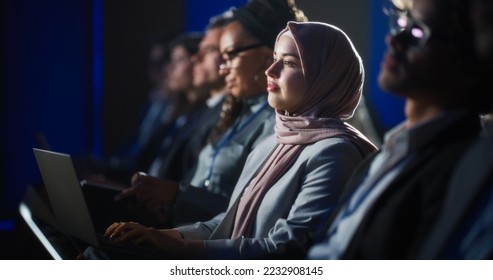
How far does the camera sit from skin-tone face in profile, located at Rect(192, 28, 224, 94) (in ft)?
12.4

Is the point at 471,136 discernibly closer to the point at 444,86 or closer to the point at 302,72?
the point at 444,86

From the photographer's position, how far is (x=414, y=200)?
176cm

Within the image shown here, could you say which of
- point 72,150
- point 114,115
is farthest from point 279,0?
point 114,115

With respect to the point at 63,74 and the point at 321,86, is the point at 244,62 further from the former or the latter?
the point at 63,74

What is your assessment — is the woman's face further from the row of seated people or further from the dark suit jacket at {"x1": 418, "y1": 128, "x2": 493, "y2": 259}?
the dark suit jacket at {"x1": 418, "y1": 128, "x2": 493, "y2": 259}

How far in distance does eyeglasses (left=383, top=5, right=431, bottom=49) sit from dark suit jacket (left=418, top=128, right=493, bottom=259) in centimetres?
25

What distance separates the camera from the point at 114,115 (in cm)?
499

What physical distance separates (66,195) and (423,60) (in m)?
1.14

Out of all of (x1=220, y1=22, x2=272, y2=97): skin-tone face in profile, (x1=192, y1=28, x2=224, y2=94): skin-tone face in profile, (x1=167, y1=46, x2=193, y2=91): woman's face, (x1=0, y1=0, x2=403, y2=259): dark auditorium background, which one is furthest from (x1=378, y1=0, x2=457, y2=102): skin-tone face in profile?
(x1=167, y1=46, x2=193, y2=91): woman's face

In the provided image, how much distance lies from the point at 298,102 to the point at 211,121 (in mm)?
1611

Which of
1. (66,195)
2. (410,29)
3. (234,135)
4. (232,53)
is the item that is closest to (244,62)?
(232,53)

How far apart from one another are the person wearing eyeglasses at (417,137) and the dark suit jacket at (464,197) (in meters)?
0.02

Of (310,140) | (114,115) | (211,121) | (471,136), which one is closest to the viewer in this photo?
(471,136)

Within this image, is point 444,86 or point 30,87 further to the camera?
point 30,87
